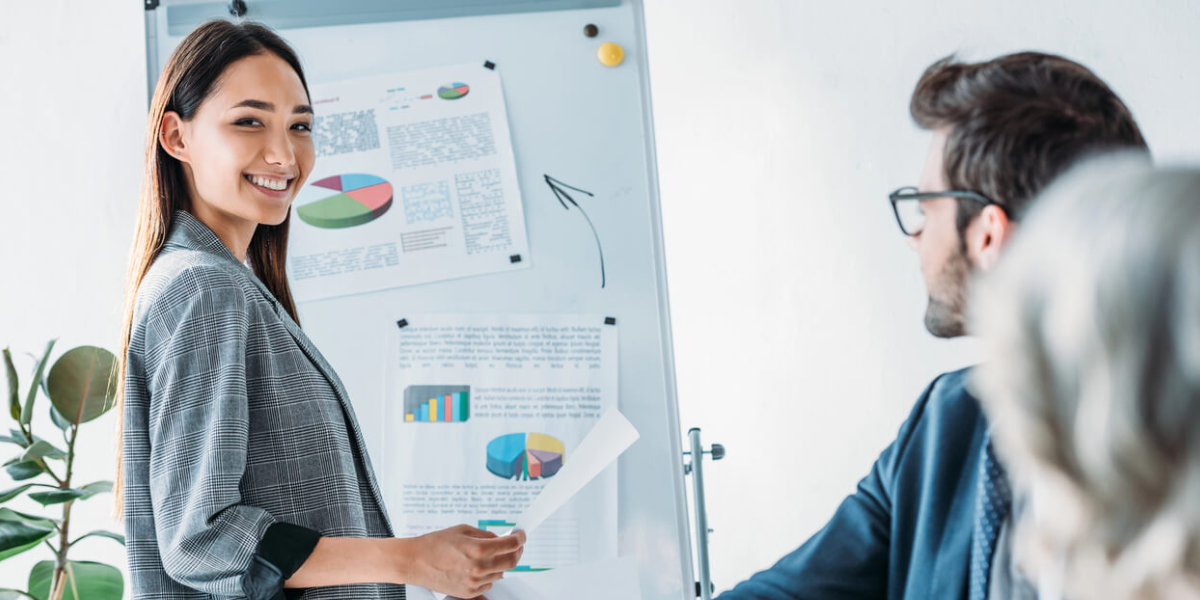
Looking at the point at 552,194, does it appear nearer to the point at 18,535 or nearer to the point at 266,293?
the point at 266,293

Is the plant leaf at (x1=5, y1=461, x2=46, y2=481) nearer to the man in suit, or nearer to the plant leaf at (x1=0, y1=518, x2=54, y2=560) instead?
the plant leaf at (x1=0, y1=518, x2=54, y2=560)

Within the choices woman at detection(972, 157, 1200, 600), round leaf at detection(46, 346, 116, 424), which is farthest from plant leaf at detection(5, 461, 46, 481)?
woman at detection(972, 157, 1200, 600)

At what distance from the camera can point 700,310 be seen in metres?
2.08

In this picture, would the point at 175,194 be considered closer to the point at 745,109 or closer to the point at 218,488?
the point at 218,488

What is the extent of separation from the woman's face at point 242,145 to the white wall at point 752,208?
104 cm

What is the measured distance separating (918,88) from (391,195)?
993 mm

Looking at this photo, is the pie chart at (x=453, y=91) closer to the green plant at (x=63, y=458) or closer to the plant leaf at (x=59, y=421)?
the green plant at (x=63, y=458)

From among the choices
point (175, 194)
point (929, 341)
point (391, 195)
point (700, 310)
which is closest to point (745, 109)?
point (700, 310)

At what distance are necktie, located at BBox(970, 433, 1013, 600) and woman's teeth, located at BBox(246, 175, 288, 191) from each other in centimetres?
87

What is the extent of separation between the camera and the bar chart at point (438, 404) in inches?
63.3

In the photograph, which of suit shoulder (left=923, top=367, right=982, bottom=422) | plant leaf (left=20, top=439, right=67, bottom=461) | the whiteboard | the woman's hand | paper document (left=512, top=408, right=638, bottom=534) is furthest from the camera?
plant leaf (left=20, top=439, right=67, bottom=461)

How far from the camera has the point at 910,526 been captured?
2.95 ft

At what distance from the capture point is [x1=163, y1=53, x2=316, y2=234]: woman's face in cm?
111

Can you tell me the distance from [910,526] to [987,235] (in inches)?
11.4
